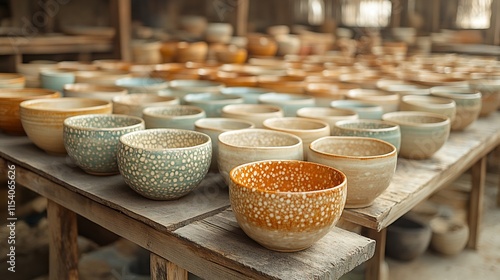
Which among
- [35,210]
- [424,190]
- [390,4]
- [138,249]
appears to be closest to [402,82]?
[424,190]

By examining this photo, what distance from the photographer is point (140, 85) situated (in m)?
2.27

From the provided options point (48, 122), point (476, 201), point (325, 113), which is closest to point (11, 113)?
point (48, 122)

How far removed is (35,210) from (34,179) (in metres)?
1.64

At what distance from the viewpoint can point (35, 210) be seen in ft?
9.79

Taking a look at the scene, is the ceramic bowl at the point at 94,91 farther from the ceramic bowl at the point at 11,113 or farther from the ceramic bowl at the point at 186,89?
the ceramic bowl at the point at 186,89

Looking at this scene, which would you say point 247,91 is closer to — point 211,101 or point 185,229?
point 211,101

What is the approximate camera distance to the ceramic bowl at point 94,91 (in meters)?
1.85

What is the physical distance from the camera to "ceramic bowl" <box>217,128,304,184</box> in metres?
1.20

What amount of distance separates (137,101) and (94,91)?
216 mm

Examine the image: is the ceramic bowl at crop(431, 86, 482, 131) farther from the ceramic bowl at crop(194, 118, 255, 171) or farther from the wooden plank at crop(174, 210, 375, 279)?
the wooden plank at crop(174, 210, 375, 279)

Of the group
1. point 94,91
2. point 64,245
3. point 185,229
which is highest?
point 94,91

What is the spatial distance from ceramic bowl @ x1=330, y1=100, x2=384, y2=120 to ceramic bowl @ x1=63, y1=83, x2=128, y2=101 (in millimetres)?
833

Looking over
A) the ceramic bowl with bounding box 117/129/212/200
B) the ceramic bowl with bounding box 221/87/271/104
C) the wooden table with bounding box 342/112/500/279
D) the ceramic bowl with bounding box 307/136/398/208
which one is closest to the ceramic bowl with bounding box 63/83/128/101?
the ceramic bowl with bounding box 221/87/271/104

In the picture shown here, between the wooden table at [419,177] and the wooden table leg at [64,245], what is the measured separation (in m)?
0.90
